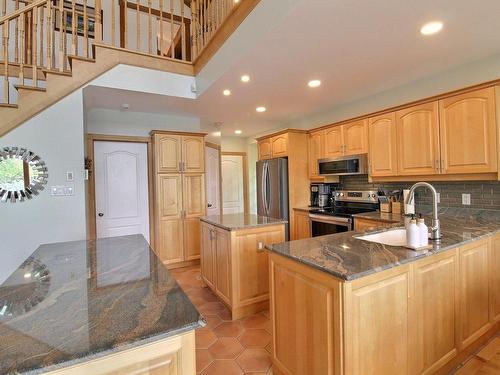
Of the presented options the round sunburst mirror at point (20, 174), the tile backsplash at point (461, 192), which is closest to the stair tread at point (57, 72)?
the round sunburst mirror at point (20, 174)

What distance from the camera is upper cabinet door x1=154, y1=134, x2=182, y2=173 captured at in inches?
157

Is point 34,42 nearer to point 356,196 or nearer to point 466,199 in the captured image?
point 356,196

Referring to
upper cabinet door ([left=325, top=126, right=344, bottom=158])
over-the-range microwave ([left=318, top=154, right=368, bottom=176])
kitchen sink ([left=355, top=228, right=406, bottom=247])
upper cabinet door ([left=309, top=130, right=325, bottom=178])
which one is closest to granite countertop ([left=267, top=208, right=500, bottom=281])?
kitchen sink ([left=355, top=228, right=406, bottom=247])

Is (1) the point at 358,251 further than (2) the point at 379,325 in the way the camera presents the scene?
Yes

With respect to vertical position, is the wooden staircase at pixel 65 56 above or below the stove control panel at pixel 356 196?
above

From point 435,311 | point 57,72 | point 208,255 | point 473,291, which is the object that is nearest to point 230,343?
point 208,255

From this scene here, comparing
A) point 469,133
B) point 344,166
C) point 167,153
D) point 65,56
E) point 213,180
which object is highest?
point 65,56

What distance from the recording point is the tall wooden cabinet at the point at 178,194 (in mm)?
4023

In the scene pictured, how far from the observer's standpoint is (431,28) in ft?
6.66

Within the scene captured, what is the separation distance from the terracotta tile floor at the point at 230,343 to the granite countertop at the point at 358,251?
929 millimetres

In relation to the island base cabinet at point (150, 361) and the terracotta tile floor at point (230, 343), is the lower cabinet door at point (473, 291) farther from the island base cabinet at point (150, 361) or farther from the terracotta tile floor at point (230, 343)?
the island base cabinet at point (150, 361)

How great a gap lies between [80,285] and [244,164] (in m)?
5.47

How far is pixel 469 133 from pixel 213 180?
12.8 feet

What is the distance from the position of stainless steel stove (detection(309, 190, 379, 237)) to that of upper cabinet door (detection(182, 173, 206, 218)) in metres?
1.79
